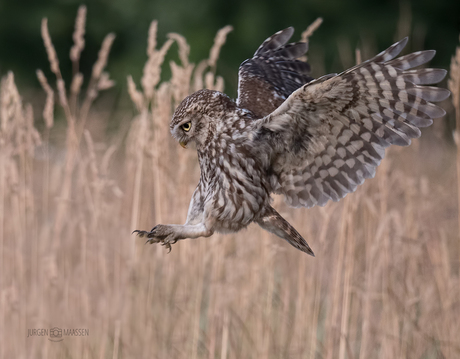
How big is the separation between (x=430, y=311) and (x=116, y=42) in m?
8.13

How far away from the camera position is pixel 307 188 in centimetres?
170

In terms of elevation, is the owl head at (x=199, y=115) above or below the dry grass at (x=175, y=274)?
above

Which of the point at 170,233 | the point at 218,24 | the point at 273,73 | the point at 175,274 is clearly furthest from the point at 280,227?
the point at 218,24

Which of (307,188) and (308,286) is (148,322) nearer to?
(308,286)

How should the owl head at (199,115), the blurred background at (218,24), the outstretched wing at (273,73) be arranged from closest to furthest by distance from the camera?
the owl head at (199,115), the outstretched wing at (273,73), the blurred background at (218,24)

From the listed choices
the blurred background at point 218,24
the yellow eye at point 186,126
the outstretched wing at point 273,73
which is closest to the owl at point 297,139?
the yellow eye at point 186,126

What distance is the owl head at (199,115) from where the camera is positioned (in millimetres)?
1484

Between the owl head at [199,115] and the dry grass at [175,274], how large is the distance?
44 centimetres

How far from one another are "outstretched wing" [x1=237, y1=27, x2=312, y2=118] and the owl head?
1.03 feet

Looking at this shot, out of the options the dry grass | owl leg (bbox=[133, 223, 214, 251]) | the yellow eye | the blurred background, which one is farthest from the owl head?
the blurred background

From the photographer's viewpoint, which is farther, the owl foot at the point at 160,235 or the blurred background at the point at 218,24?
the blurred background at the point at 218,24

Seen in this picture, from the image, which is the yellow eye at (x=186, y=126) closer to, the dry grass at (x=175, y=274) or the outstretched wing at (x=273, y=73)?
the outstretched wing at (x=273, y=73)

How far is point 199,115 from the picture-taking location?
59.8 inches

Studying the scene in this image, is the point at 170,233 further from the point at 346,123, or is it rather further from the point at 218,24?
the point at 218,24
